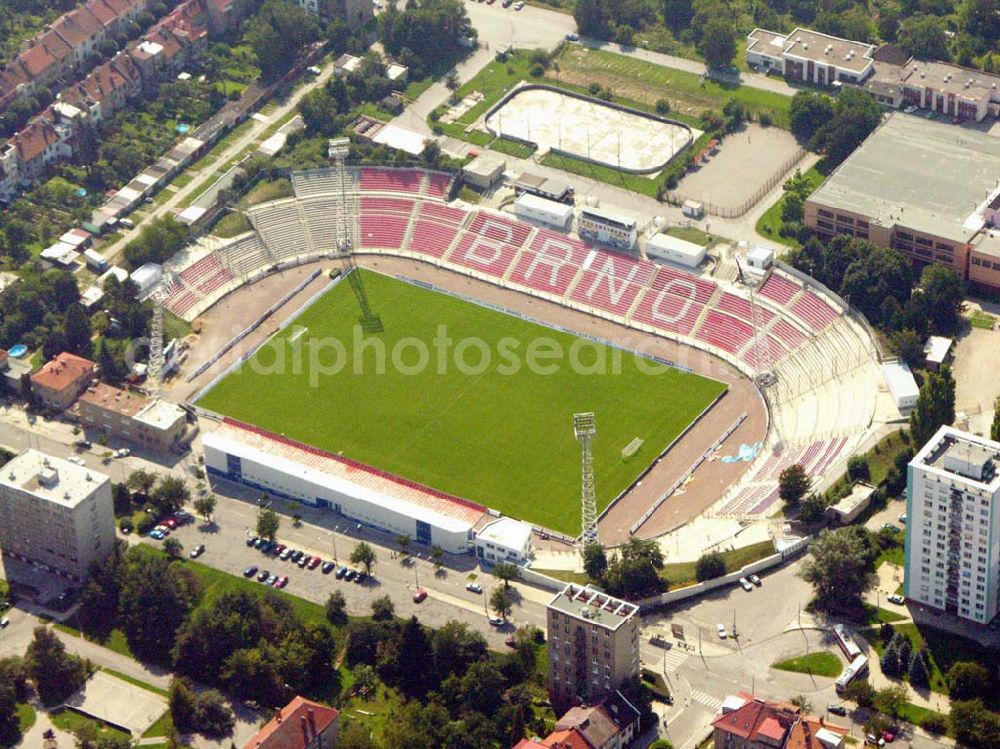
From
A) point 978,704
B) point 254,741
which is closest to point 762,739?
point 978,704

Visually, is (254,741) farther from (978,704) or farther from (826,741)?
(978,704)

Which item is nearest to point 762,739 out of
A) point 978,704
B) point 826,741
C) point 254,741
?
point 826,741

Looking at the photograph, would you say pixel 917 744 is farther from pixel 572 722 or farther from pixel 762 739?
pixel 572 722

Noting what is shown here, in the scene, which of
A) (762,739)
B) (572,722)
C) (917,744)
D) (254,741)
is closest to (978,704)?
(917,744)

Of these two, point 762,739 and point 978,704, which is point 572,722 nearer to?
point 762,739

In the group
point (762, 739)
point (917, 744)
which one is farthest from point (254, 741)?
point (917, 744)

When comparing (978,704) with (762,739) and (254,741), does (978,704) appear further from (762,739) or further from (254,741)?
(254,741)
